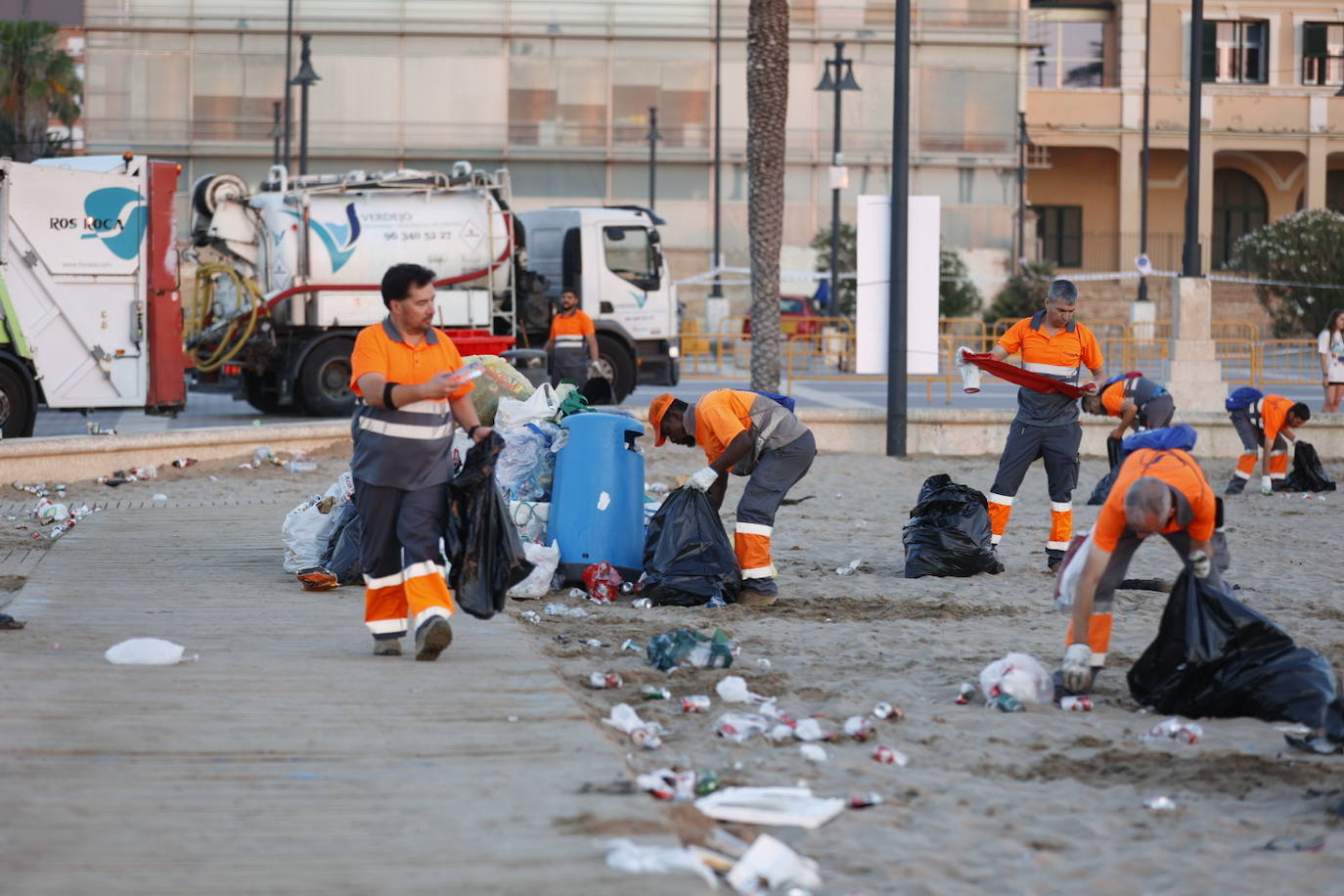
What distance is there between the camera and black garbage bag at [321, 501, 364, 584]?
945 cm

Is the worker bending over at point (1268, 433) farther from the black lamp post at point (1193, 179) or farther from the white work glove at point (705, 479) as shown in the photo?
the white work glove at point (705, 479)

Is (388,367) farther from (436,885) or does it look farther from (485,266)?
(485,266)

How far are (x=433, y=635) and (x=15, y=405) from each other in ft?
35.9

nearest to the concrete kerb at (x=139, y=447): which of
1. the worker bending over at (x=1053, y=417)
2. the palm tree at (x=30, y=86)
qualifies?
the worker bending over at (x=1053, y=417)

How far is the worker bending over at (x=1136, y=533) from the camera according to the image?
661 centimetres

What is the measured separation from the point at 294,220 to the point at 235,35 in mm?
33710

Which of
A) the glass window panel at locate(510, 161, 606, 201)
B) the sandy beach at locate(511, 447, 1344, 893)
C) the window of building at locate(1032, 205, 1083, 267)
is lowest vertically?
the sandy beach at locate(511, 447, 1344, 893)

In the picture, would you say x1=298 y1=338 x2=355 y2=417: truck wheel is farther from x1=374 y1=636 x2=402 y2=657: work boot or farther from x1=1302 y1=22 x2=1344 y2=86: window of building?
x1=1302 y1=22 x2=1344 y2=86: window of building

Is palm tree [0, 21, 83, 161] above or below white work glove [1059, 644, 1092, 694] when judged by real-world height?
above

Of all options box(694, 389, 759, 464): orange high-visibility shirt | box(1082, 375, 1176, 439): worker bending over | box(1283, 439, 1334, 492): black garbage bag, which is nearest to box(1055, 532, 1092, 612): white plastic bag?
box(1082, 375, 1176, 439): worker bending over

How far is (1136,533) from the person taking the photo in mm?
6809

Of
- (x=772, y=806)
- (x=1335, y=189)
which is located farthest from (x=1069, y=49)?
(x=772, y=806)

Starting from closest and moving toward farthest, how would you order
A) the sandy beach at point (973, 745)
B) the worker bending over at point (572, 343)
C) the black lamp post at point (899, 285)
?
the sandy beach at point (973, 745)
the black lamp post at point (899, 285)
the worker bending over at point (572, 343)

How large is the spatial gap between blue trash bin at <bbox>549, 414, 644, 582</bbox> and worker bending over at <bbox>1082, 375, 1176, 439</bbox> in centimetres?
261
